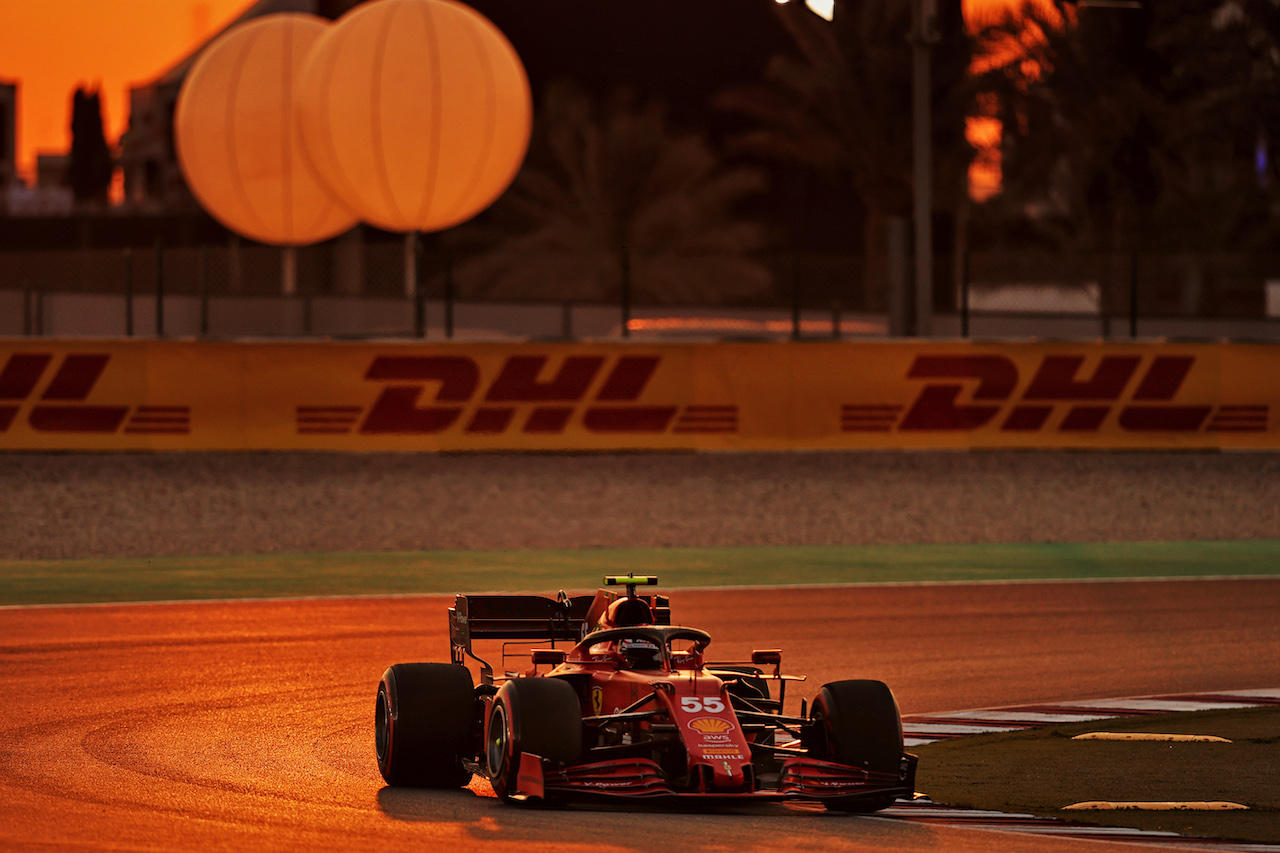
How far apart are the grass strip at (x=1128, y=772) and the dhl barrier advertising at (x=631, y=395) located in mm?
10964

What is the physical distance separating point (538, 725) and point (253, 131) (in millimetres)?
21634

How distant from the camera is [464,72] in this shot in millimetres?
25766

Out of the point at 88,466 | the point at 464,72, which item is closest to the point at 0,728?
the point at 88,466

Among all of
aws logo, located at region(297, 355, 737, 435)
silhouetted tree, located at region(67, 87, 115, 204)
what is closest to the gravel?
aws logo, located at region(297, 355, 737, 435)

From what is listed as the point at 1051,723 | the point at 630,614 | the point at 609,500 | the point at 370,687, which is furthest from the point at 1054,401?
the point at 630,614

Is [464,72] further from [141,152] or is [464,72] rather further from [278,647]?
[141,152]

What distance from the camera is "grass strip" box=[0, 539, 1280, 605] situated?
1809 cm

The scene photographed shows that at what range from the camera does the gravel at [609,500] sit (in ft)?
70.2

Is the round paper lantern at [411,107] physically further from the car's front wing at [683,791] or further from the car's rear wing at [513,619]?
the car's front wing at [683,791]

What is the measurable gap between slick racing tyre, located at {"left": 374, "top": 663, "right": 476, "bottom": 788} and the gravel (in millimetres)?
10643

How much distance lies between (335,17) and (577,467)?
83.5 ft

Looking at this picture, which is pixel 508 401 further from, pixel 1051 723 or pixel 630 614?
pixel 630 614

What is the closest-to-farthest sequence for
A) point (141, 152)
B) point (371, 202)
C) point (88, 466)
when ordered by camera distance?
1. point (88, 466)
2. point (371, 202)
3. point (141, 152)

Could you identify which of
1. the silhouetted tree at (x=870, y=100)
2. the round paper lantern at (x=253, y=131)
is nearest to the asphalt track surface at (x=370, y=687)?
the round paper lantern at (x=253, y=131)
